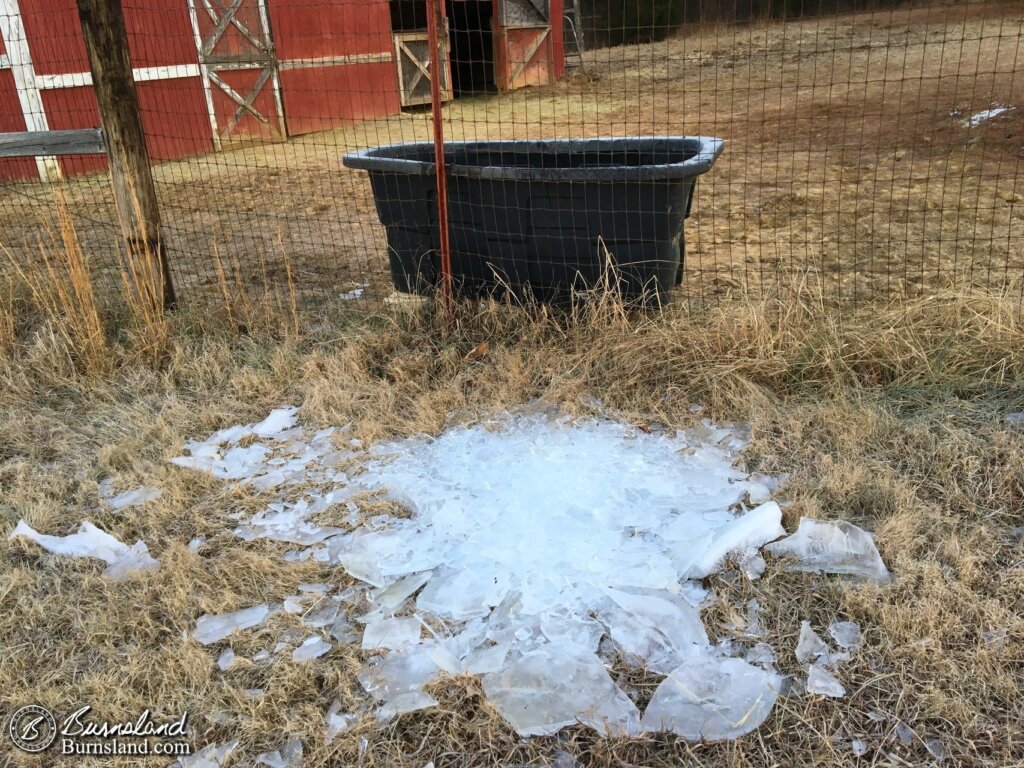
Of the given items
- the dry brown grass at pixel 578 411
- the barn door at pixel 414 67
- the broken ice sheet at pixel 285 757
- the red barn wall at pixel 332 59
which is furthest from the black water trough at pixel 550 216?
the barn door at pixel 414 67

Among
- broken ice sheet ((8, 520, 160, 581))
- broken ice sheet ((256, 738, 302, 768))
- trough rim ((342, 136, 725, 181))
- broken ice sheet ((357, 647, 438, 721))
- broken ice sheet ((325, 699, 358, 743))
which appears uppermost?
trough rim ((342, 136, 725, 181))

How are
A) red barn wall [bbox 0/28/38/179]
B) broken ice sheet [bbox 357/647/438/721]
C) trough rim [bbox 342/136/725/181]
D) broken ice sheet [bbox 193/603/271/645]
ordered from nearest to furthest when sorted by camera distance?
broken ice sheet [bbox 357/647/438/721], broken ice sheet [bbox 193/603/271/645], trough rim [bbox 342/136/725/181], red barn wall [bbox 0/28/38/179]

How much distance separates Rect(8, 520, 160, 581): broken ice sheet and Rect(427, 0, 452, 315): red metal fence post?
5.80ft

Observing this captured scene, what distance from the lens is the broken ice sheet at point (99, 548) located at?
254cm

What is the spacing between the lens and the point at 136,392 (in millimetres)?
3654

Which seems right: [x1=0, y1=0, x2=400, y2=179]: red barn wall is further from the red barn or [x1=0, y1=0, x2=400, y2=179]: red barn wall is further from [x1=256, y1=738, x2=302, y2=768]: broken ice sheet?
[x1=256, y1=738, x2=302, y2=768]: broken ice sheet

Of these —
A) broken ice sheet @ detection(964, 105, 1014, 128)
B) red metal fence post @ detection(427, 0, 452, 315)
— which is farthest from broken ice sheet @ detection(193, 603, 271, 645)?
broken ice sheet @ detection(964, 105, 1014, 128)

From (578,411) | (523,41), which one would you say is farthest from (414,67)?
(578,411)

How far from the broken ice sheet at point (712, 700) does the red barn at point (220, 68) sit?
6.21 metres

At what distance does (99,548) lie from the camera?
104 inches

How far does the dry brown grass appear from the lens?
1.92 m

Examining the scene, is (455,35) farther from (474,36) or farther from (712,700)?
(712,700)

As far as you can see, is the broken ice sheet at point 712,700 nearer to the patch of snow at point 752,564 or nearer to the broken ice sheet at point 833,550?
the patch of snow at point 752,564

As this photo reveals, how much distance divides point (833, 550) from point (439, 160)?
90.5 inches
